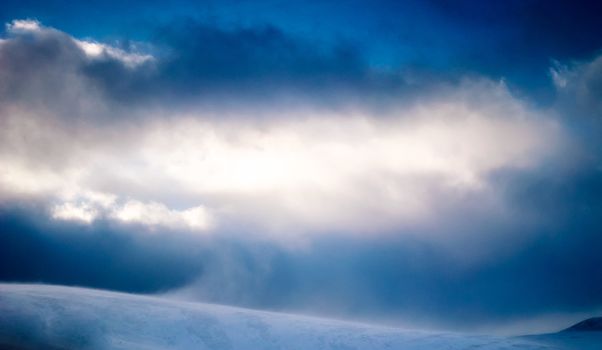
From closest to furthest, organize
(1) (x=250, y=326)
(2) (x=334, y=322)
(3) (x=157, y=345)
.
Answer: (3) (x=157, y=345)
(1) (x=250, y=326)
(2) (x=334, y=322)

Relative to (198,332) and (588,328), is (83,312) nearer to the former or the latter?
(198,332)

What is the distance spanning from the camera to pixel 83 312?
71.8 m

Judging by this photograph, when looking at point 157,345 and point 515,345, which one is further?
point 515,345

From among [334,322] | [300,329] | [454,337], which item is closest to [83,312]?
[300,329]

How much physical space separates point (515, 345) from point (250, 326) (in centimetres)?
5408

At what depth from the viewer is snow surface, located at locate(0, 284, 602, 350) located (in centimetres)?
6444

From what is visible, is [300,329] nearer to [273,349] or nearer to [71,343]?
[273,349]

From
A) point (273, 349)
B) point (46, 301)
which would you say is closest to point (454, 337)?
point (273, 349)

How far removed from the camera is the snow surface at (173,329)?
2537 inches

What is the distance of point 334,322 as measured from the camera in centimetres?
9988

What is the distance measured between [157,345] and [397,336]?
162ft

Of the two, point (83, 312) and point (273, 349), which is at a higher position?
point (83, 312)

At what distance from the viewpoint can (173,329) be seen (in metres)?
76.9

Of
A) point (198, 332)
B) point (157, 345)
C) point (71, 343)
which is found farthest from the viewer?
point (198, 332)
